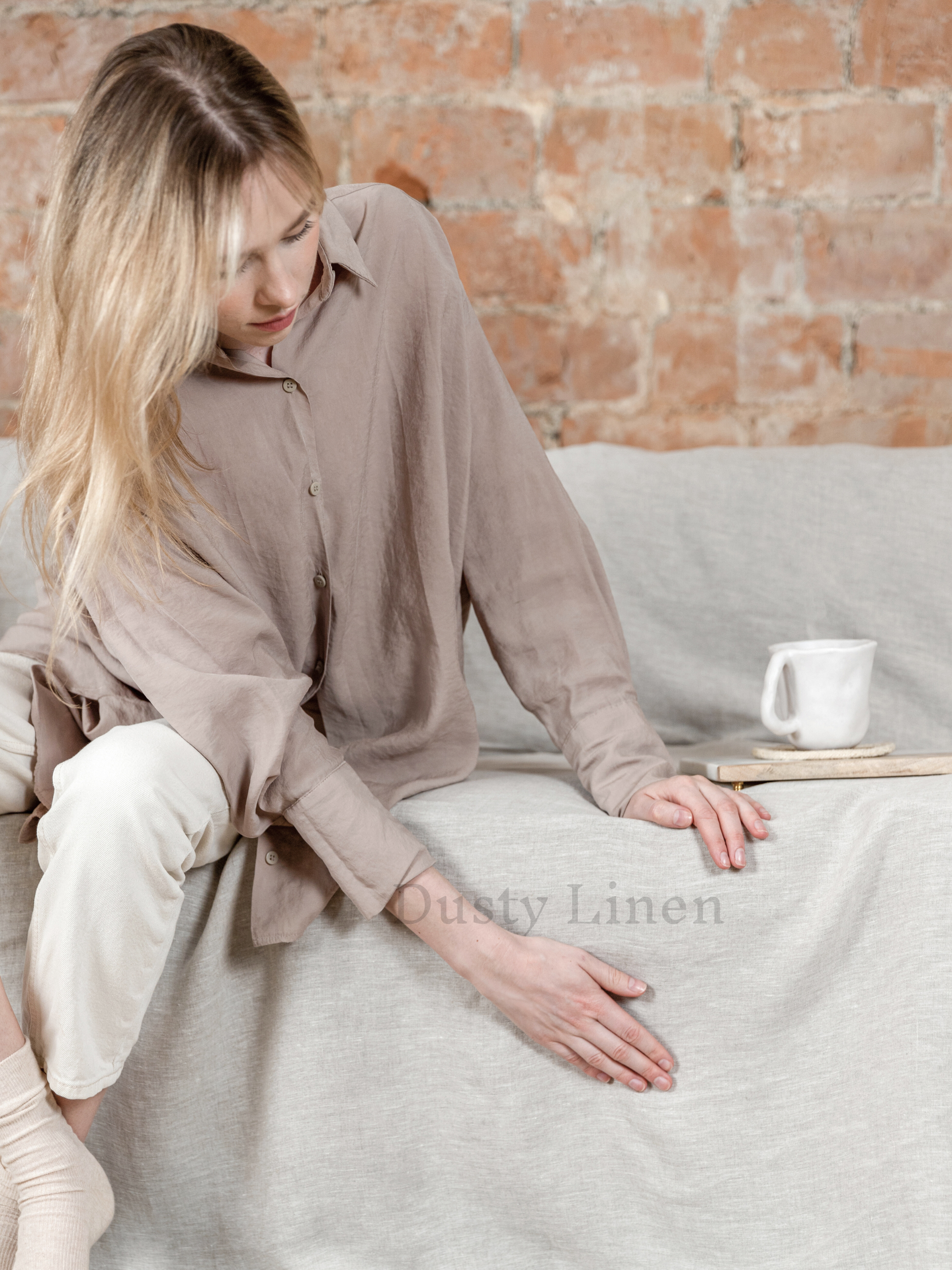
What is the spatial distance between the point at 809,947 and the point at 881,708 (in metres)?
0.50

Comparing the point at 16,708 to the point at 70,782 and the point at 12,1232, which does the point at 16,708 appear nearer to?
the point at 70,782

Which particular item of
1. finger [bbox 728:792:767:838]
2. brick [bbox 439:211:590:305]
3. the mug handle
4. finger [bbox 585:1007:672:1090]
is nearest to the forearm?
finger [bbox 585:1007:672:1090]

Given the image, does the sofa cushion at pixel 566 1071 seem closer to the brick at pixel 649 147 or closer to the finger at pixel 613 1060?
the finger at pixel 613 1060

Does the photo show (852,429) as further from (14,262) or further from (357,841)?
(14,262)

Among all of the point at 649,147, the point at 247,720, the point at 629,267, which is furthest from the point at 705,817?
the point at 649,147

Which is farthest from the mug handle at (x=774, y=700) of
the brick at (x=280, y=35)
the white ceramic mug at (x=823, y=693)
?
the brick at (x=280, y=35)

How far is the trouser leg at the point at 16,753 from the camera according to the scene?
98 centimetres

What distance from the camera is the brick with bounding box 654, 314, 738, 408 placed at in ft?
5.41

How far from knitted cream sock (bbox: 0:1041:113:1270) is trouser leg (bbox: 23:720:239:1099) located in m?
0.02

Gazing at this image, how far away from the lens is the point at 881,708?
127 cm

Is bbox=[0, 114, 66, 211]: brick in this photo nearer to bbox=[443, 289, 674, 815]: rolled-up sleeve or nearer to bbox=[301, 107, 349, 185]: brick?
bbox=[301, 107, 349, 185]: brick

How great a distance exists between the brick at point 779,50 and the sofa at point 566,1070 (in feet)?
3.82

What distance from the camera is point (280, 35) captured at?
1.65 meters

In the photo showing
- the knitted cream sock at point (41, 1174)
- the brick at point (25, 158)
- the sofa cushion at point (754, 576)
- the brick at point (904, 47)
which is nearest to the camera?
the knitted cream sock at point (41, 1174)
